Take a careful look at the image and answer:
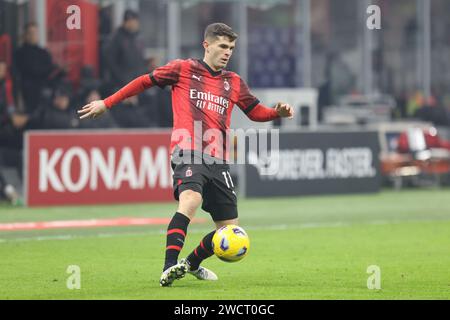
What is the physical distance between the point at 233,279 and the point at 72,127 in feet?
34.5

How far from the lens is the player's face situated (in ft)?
34.3

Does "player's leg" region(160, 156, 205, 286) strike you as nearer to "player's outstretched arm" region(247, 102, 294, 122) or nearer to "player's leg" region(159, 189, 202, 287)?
"player's leg" region(159, 189, 202, 287)

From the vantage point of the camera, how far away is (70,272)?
11125mm

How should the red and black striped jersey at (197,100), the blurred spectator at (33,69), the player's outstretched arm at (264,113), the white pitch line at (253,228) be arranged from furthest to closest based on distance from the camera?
the blurred spectator at (33,69), the white pitch line at (253,228), the player's outstretched arm at (264,113), the red and black striped jersey at (197,100)

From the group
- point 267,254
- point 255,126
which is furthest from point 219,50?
point 255,126

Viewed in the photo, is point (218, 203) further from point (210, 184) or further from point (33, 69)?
point (33, 69)

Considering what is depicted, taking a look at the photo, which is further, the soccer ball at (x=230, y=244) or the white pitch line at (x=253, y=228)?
the white pitch line at (x=253, y=228)

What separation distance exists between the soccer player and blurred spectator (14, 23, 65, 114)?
1057 centimetres

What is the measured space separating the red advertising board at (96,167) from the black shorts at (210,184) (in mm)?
9127

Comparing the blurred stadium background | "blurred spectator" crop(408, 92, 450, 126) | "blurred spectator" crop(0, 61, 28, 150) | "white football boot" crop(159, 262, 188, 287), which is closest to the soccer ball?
"white football boot" crop(159, 262, 188, 287)

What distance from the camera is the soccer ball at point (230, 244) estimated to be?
10180 millimetres

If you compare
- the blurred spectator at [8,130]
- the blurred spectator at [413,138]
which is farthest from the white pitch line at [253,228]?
the blurred spectator at [413,138]

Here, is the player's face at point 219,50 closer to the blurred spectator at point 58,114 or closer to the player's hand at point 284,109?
the player's hand at point 284,109

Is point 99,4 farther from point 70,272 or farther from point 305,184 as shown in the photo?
point 70,272
